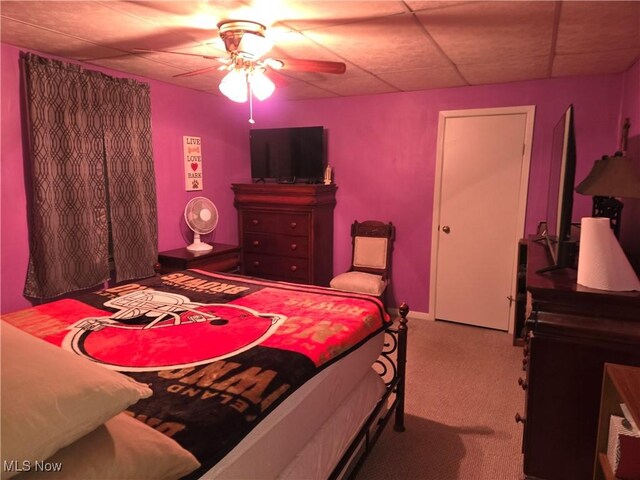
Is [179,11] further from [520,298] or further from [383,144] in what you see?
[520,298]

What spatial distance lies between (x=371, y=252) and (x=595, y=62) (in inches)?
101

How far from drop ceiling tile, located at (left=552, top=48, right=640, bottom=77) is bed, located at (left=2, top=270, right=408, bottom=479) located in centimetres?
226

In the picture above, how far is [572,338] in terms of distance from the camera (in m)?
1.82

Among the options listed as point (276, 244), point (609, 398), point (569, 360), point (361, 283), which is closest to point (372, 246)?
point (361, 283)

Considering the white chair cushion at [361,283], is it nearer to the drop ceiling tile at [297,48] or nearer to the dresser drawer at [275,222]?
the dresser drawer at [275,222]

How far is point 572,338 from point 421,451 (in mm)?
1129

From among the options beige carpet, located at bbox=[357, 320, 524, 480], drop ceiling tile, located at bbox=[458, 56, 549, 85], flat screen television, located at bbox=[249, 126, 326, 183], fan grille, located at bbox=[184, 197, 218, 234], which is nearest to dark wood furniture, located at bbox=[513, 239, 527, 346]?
beige carpet, located at bbox=[357, 320, 524, 480]

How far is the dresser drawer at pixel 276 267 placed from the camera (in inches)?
179

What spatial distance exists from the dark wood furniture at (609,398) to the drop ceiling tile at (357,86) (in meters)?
2.87

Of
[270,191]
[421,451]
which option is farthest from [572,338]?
[270,191]

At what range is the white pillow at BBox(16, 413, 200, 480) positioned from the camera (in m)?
0.96

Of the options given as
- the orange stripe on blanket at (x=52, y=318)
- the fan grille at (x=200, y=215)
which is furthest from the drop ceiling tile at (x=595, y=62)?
the orange stripe on blanket at (x=52, y=318)

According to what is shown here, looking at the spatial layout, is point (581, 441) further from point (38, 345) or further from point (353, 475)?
point (38, 345)

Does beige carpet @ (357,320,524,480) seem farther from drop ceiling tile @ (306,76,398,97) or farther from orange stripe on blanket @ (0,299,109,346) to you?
drop ceiling tile @ (306,76,398,97)
